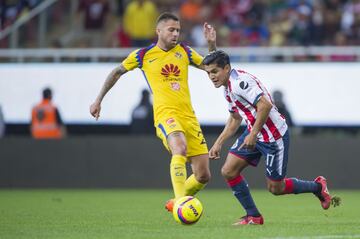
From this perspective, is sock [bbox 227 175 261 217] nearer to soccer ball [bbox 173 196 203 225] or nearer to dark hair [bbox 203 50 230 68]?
soccer ball [bbox 173 196 203 225]

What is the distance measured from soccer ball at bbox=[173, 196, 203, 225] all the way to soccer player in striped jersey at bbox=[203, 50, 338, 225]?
68cm

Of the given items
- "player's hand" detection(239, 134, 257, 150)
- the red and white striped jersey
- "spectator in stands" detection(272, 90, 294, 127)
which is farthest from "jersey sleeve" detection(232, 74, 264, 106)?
"spectator in stands" detection(272, 90, 294, 127)

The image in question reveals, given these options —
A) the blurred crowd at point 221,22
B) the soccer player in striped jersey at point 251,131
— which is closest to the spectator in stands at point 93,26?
the blurred crowd at point 221,22

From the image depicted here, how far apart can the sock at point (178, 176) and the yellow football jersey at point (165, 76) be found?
Answer: 795 mm

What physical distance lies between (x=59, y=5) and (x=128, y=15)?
7.70 feet

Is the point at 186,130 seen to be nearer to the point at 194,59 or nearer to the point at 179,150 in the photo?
the point at 179,150

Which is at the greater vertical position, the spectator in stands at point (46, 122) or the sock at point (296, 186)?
the sock at point (296, 186)

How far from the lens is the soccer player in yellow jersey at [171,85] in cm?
1116

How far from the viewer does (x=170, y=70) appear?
11.4 m

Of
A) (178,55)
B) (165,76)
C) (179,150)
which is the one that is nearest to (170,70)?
(165,76)

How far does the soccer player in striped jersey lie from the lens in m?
9.95

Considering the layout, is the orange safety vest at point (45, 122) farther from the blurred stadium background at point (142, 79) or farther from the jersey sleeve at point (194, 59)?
the jersey sleeve at point (194, 59)

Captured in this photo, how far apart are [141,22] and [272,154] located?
10961mm

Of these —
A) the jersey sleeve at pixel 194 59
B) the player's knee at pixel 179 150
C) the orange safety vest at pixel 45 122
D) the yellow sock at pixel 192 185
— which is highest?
the jersey sleeve at pixel 194 59
